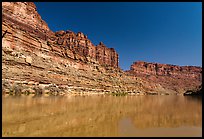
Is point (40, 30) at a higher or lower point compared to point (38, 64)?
higher

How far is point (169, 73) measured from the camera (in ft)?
559

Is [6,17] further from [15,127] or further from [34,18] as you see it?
[15,127]

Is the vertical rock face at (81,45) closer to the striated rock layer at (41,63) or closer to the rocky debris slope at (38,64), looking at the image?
the striated rock layer at (41,63)

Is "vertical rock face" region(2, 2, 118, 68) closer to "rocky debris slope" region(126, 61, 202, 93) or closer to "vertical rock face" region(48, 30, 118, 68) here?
"vertical rock face" region(48, 30, 118, 68)

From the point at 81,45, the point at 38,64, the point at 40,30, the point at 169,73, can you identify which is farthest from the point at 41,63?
the point at 169,73

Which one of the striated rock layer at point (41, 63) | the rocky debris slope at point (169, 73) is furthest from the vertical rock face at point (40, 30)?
the rocky debris slope at point (169, 73)

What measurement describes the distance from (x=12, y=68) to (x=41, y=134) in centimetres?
3342

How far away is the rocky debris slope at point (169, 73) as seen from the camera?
158238 millimetres

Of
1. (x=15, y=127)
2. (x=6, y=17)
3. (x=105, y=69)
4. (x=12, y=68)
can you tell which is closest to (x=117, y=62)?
(x=105, y=69)

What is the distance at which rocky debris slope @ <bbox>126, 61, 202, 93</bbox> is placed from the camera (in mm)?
158238

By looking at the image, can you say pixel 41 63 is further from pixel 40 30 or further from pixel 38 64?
pixel 40 30

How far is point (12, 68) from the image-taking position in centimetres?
3731

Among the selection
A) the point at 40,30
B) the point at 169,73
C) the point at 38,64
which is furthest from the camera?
the point at 169,73

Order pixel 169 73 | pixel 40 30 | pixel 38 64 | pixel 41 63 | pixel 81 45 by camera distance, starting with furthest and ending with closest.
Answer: pixel 169 73 < pixel 81 45 < pixel 40 30 < pixel 41 63 < pixel 38 64
